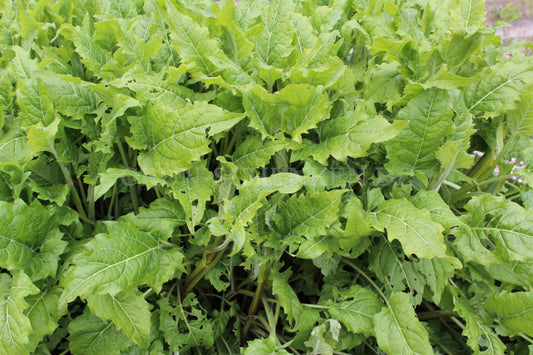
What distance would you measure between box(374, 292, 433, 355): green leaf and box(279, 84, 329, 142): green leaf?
2.40 feet

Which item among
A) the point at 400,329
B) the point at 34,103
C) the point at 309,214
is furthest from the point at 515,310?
the point at 34,103

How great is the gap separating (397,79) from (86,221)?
4.98ft

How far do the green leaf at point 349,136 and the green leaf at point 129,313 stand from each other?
2.61ft

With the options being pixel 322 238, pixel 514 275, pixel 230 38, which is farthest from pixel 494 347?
pixel 230 38

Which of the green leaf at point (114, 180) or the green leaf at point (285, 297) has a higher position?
the green leaf at point (114, 180)

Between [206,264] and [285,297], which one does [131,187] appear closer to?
[206,264]

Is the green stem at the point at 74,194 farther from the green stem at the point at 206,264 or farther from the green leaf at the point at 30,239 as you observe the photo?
the green stem at the point at 206,264

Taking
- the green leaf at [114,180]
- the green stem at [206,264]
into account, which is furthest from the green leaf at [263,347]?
the green leaf at [114,180]

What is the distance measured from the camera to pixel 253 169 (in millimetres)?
1567

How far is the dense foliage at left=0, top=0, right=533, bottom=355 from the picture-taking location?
4.63ft

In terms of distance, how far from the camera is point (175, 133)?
1456mm

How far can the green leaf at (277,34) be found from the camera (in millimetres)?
1702

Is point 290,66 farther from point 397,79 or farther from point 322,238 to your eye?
point 322,238

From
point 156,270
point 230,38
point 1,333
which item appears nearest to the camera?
point 1,333
